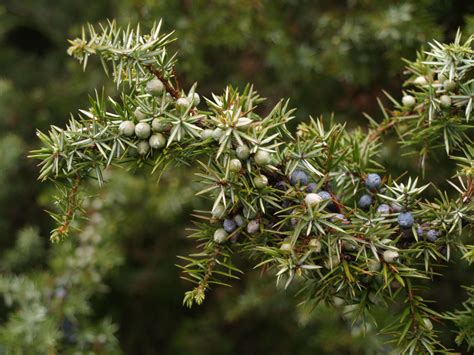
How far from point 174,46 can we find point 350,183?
50.0 inches

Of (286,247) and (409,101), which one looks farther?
(409,101)

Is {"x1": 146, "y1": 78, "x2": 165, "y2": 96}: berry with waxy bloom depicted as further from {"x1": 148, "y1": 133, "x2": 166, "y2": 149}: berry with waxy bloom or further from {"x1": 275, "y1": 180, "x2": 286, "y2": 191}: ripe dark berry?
{"x1": 275, "y1": 180, "x2": 286, "y2": 191}: ripe dark berry

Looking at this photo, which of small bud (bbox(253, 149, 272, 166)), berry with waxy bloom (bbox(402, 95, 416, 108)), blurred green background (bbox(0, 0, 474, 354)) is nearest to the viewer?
small bud (bbox(253, 149, 272, 166))

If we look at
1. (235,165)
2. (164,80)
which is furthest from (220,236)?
(164,80)

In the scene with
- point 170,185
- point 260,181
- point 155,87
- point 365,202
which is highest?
point 155,87

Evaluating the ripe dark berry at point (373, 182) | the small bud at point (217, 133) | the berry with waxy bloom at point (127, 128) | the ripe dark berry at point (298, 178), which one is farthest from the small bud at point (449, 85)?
the berry with waxy bloom at point (127, 128)

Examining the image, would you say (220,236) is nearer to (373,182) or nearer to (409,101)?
(373,182)

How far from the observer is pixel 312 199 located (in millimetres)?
706

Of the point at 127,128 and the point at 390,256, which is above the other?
the point at 127,128

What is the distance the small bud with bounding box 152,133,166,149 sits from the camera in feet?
2.29

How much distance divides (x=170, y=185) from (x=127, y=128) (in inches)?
45.8

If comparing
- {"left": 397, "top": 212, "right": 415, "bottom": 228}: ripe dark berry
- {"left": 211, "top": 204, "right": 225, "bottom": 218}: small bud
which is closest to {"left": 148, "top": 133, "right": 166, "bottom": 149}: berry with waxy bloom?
{"left": 211, "top": 204, "right": 225, "bottom": 218}: small bud

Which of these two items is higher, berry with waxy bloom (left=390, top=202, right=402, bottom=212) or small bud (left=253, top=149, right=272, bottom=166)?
small bud (left=253, top=149, right=272, bottom=166)

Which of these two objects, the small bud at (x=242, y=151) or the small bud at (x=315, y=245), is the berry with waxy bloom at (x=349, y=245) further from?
the small bud at (x=242, y=151)
